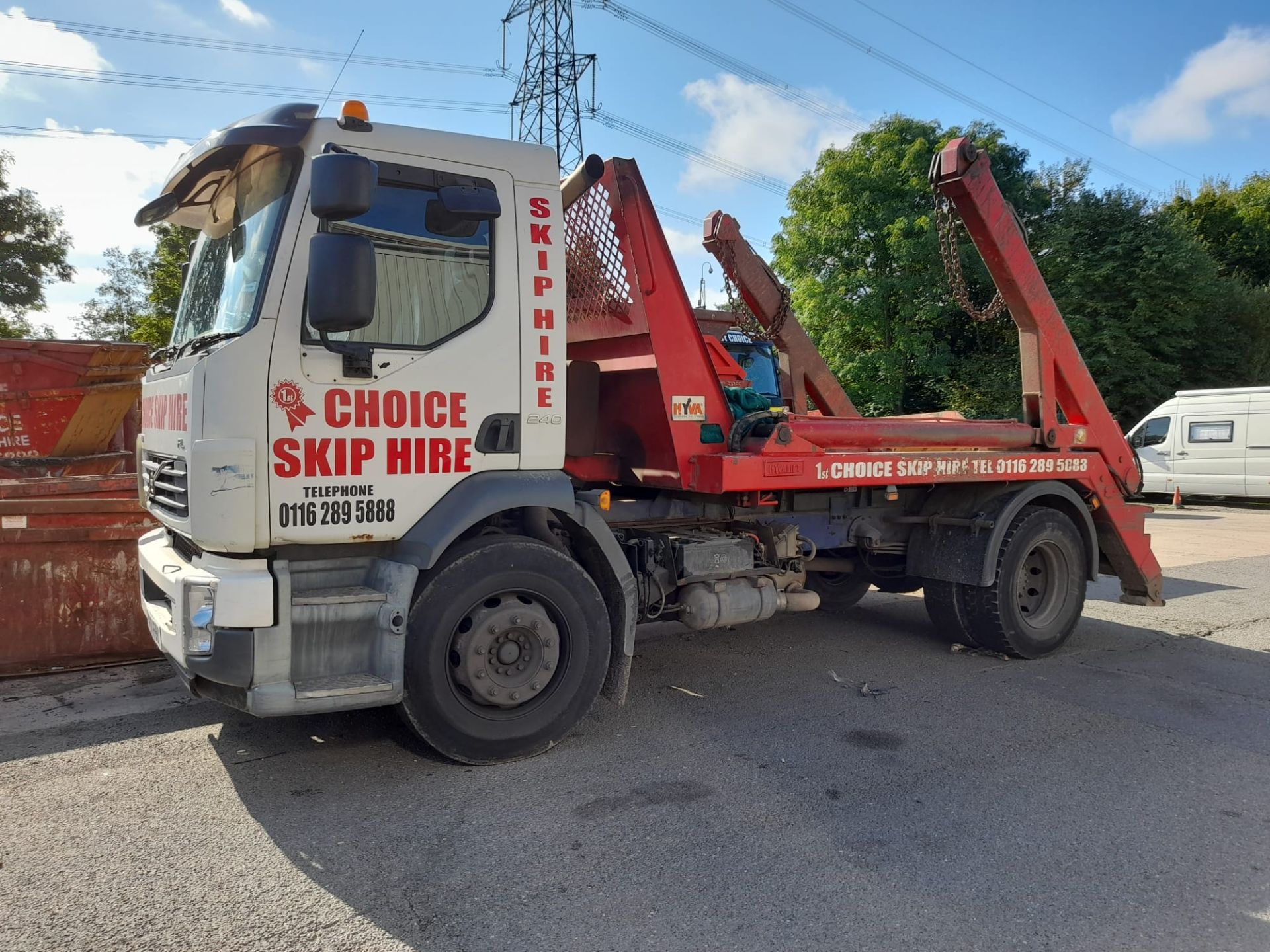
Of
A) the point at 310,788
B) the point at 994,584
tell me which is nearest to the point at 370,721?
the point at 310,788

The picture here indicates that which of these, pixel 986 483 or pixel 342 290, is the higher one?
pixel 342 290

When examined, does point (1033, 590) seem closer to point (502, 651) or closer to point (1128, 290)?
point (502, 651)

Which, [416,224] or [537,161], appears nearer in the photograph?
[416,224]

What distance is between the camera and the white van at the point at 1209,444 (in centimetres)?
1702

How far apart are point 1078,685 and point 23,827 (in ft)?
19.2

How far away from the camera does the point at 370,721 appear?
4.70 meters

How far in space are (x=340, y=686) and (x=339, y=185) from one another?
2.05m

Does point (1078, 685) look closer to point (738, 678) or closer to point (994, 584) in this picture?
point (994, 584)

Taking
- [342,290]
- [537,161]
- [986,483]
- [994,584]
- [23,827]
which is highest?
[537,161]

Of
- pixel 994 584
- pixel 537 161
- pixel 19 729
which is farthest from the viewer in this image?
pixel 994 584

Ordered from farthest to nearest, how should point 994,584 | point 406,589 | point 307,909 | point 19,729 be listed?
point 994,584 → point 19,729 → point 406,589 → point 307,909

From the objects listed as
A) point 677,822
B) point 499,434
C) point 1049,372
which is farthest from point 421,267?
point 1049,372

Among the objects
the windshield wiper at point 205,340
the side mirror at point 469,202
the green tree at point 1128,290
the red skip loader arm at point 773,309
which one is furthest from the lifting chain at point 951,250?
the green tree at point 1128,290

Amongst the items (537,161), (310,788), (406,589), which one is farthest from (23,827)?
(537,161)
